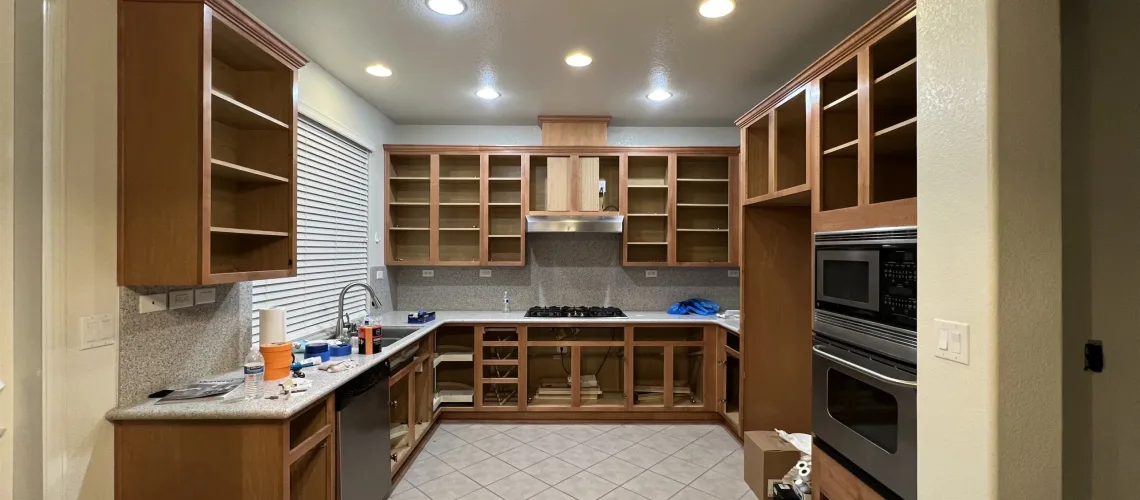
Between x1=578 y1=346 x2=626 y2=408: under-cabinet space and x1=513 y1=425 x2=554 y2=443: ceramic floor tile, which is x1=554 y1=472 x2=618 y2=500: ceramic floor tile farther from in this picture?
x1=578 y1=346 x2=626 y2=408: under-cabinet space

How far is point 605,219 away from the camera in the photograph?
13.4 ft

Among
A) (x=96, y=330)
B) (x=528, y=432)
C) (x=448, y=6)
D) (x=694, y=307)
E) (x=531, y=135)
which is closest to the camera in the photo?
(x=96, y=330)

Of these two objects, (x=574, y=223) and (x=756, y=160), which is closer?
(x=756, y=160)

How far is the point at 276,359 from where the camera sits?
1.99 metres

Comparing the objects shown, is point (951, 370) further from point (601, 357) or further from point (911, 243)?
point (601, 357)

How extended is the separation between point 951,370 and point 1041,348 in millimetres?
199

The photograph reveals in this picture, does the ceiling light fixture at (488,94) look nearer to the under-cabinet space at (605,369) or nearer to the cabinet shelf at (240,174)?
the cabinet shelf at (240,174)

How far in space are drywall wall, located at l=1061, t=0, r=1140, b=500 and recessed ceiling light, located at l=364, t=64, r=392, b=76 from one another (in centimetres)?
315

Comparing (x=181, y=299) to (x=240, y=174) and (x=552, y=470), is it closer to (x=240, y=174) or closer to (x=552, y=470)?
(x=240, y=174)

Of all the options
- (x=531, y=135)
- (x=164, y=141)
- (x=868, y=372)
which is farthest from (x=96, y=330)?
(x=531, y=135)

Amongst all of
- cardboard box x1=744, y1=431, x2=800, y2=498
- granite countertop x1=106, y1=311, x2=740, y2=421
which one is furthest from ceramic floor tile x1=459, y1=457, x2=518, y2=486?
cardboard box x1=744, y1=431, x2=800, y2=498

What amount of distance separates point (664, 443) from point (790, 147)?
231 cm

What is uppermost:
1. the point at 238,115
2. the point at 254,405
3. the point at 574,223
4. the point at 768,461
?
the point at 238,115

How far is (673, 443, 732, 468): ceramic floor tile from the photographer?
316 cm
